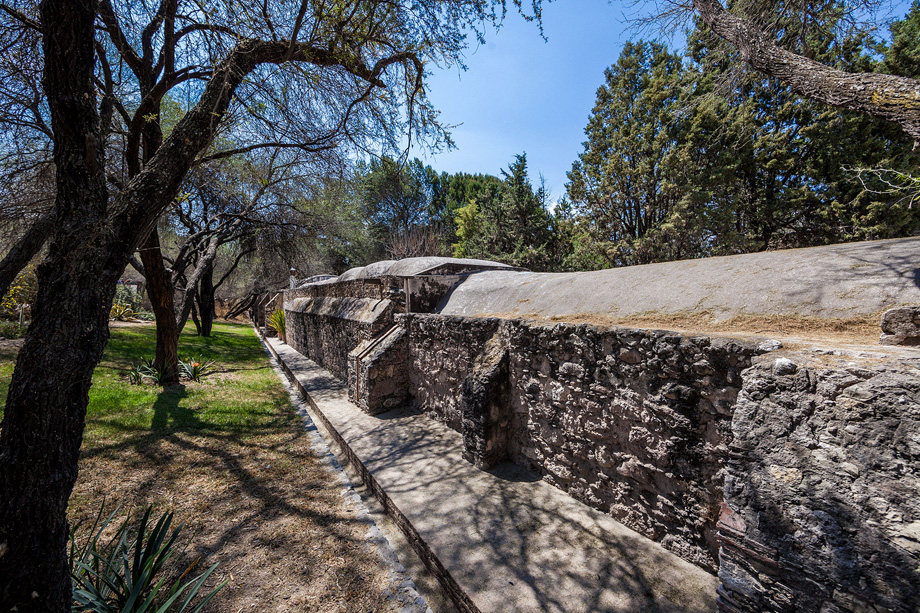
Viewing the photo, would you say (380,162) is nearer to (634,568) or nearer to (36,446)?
(36,446)

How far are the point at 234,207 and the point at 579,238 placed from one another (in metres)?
13.6

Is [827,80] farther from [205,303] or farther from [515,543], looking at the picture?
[205,303]

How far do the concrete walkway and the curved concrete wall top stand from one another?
6.06 feet

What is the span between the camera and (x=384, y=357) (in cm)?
581

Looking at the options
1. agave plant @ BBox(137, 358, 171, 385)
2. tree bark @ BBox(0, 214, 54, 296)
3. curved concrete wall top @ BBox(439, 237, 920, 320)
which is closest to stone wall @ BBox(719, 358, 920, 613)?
curved concrete wall top @ BBox(439, 237, 920, 320)

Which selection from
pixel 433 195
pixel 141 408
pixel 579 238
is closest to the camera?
pixel 141 408

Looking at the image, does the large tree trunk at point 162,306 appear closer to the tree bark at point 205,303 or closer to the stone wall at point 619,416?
the stone wall at point 619,416

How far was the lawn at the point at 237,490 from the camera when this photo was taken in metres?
2.54

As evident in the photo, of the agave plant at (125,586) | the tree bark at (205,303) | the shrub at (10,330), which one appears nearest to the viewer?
the agave plant at (125,586)

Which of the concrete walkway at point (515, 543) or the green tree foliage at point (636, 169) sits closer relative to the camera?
the concrete walkway at point (515, 543)

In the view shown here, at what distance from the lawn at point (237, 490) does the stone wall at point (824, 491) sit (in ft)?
7.39

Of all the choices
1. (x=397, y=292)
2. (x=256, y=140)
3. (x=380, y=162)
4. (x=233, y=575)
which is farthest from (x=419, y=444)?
(x=256, y=140)

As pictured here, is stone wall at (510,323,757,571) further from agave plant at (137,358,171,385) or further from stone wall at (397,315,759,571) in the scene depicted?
agave plant at (137,358,171,385)

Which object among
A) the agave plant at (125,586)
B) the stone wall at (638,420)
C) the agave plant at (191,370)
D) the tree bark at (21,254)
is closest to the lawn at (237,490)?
the agave plant at (125,586)
